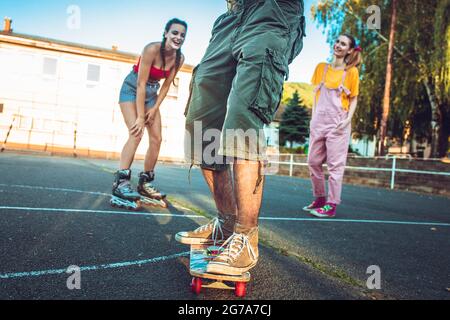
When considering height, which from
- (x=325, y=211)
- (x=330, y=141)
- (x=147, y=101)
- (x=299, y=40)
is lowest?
(x=325, y=211)

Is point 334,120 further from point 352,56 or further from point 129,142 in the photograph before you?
point 129,142

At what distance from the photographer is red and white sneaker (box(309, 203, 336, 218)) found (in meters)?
3.84

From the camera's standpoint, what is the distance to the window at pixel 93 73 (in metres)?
22.2

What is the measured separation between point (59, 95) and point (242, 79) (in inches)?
889

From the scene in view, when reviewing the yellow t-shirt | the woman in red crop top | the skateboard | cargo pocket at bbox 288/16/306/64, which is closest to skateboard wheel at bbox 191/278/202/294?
the skateboard

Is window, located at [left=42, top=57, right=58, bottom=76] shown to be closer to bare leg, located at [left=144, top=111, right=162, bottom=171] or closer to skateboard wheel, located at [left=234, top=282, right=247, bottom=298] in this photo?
bare leg, located at [left=144, top=111, right=162, bottom=171]

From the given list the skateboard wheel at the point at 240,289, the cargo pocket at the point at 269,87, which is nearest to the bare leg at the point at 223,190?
the cargo pocket at the point at 269,87

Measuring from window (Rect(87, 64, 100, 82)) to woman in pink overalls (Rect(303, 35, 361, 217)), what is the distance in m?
20.8

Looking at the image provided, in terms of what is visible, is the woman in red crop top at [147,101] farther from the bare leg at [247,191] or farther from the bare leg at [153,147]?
the bare leg at [247,191]

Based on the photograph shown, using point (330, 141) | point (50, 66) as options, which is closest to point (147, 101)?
point (330, 141)

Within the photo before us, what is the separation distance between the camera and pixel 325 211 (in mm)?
3895

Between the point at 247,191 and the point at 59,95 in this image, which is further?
the point at 59,95

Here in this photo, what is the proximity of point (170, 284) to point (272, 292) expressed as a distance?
1.41ft

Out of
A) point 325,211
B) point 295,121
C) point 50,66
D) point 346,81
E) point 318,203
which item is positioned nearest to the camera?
point 325,211
